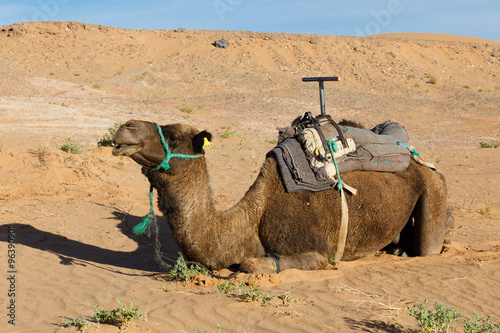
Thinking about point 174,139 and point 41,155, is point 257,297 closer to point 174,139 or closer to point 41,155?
point 174,139

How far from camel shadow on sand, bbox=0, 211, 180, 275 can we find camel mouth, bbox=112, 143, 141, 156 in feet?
6.24

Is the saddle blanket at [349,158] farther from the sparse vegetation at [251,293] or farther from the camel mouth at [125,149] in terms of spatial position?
the camel mouth at [125,149]

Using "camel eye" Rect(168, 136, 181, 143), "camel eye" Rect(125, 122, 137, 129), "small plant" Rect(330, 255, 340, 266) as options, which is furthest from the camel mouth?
"small plant" Rect(330, 255, 340, 266)

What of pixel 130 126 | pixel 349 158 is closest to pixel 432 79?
pixel 349 158

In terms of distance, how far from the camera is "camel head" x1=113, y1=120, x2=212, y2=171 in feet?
15.8

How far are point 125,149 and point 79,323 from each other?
1.62 metres

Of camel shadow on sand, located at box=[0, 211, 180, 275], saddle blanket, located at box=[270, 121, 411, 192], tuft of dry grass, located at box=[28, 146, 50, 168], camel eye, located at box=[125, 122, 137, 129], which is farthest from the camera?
tuft of dry grass, located at box=[28, 146, 50, 168]

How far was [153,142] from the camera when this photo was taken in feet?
16.5

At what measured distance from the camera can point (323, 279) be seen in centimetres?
550

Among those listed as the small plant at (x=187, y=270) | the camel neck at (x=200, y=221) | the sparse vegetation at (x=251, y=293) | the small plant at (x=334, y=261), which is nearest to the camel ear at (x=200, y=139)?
the camel neck at (x=200, y=221)

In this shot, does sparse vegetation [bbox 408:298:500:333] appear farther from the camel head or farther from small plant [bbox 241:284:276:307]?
the camel head

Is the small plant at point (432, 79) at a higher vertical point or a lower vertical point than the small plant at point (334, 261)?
higher

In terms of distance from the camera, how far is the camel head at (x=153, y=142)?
482 cm

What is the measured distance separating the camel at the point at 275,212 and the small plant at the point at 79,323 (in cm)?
140
